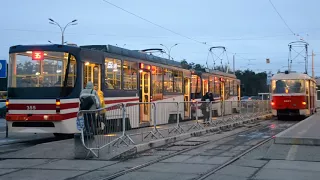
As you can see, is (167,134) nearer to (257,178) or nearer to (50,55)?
(50,55)

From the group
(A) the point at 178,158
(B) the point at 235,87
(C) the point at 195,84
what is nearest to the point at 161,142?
(A) the point at 178,158

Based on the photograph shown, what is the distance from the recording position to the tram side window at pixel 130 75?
17.3 metres

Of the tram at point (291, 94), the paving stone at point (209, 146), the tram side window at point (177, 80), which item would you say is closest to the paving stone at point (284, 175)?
the paving stone at point (209, 146)

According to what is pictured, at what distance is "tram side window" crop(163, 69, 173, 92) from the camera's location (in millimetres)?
21344

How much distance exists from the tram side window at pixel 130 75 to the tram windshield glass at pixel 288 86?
47.9ft

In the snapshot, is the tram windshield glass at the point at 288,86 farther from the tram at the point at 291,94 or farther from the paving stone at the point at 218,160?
the paving stone at the point at 218,160

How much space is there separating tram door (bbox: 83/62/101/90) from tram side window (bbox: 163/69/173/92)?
6.34 m

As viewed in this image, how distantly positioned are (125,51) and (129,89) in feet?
→ 5.52

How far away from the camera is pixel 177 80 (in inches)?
914

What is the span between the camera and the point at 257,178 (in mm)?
8188

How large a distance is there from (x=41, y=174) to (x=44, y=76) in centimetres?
593

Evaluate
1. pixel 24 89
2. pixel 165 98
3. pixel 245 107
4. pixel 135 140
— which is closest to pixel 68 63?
pixel 24 89

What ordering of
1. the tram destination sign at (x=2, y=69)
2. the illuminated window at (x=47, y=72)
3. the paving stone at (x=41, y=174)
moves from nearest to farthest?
the paving stone at (x=41, y=174), the illuminated window at (x=47, y=72), the tram destination sign at (x=2, y=69)

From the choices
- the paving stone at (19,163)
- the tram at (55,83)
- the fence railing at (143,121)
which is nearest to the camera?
the paving stone at (19,163)
